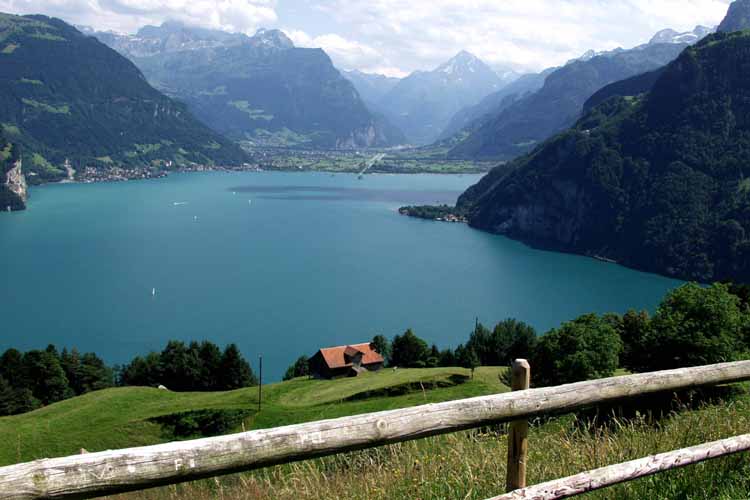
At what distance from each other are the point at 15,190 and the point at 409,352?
548ft

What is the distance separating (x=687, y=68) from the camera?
152 meters

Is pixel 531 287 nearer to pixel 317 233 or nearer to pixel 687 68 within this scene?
pixel 317 233

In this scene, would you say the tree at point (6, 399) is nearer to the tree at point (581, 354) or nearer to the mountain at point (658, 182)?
the tree at point (581, 354)

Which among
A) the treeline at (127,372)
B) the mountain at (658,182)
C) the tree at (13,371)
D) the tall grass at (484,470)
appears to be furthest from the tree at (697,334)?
the mountain at (658,182)

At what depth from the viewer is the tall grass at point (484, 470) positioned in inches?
207

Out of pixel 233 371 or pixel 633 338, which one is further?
pixel 233 371

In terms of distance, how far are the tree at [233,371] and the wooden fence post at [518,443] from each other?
46.3m

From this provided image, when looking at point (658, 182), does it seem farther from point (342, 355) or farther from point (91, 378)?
point (91, 378)

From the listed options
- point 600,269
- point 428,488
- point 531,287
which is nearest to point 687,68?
point 600,269

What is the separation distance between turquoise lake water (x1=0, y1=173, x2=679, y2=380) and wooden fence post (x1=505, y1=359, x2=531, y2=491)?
51920mm

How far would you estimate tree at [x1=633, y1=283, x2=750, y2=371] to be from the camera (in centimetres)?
2581

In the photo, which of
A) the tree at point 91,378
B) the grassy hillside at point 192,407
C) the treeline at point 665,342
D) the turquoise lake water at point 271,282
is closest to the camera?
the treeline at point 665,342

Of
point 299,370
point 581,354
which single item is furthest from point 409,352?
point 581,354

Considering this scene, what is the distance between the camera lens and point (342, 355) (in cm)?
4875
